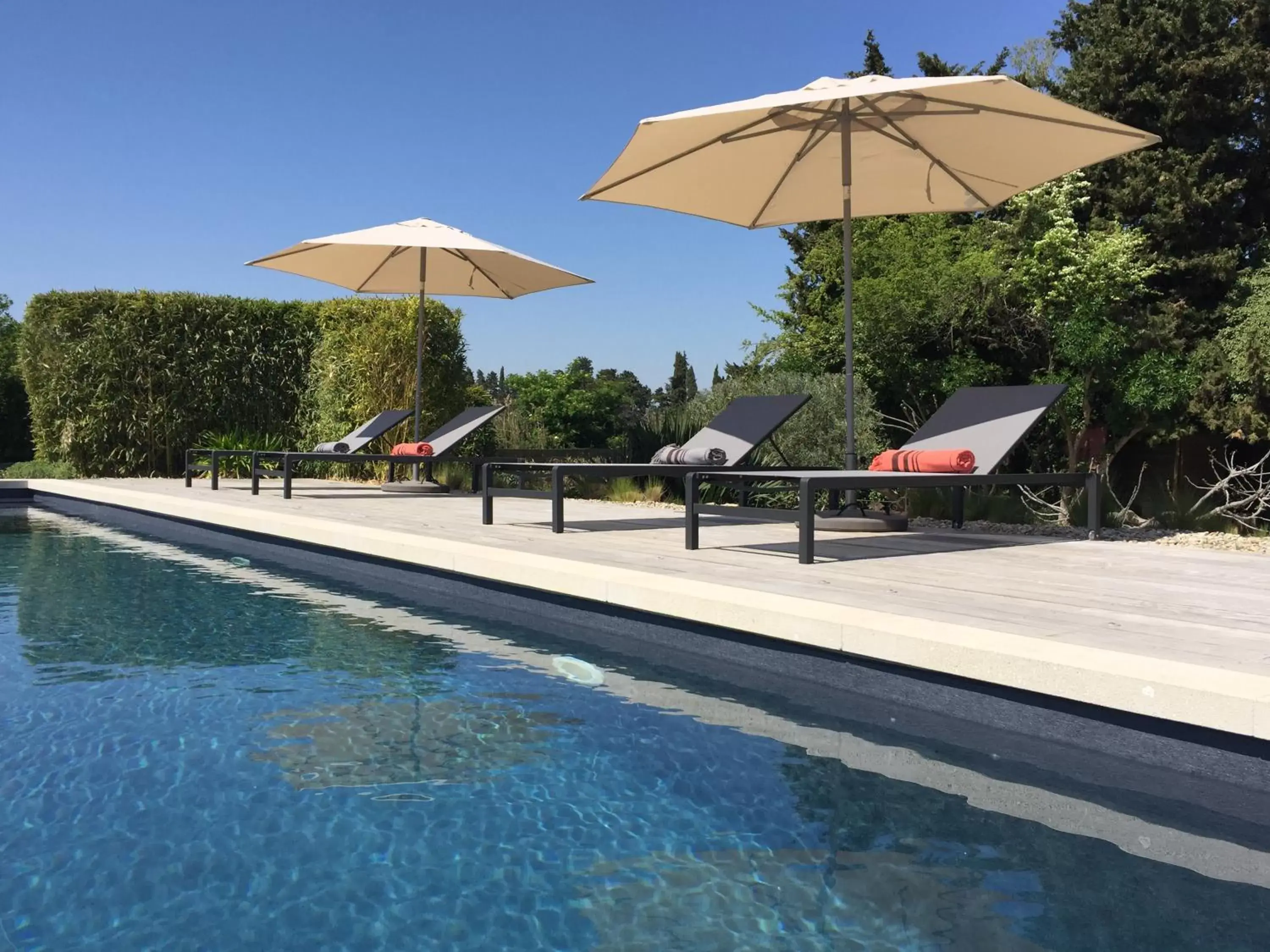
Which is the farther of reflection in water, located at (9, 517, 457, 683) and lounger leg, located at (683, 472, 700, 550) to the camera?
lounger leg, located at (683, 472, 700, 550)

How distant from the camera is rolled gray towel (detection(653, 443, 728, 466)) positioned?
658 cm

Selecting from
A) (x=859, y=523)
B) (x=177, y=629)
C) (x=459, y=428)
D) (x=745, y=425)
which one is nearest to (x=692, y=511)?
(x=859, y=523)

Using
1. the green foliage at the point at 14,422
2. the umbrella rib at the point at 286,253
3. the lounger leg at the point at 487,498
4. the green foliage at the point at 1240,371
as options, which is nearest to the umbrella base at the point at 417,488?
the umbrella rib at the point at 286,253

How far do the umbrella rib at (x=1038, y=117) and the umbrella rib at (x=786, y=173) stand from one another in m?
0.97

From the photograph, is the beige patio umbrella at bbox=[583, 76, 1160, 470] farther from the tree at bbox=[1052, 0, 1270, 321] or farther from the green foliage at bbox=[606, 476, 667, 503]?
the tree at bbox=[1052, 0, 1270, 321]

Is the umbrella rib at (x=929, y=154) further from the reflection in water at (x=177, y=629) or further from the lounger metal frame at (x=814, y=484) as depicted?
the reflection in water at (x=177, y=629)

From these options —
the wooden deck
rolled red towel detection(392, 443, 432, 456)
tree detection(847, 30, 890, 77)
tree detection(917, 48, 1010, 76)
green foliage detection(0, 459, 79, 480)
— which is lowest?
the wooden deck

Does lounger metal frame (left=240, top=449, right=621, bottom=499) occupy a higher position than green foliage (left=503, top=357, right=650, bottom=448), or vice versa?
green foliage (left=503, top=357, right=650, bottom=448)

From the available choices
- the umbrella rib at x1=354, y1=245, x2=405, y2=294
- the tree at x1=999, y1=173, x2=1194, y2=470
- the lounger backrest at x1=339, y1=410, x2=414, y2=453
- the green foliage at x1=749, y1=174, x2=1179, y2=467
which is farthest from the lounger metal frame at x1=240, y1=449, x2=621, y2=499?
the tree at x1=999, y1=173, x2=1194, y2=470

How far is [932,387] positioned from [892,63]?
9982 millimetres

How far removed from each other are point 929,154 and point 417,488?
6.45 meters

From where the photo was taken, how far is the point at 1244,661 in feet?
8.64

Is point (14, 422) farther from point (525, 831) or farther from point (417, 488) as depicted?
point (525, 831)

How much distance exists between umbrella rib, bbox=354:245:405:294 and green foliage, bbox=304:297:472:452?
1912 mm
